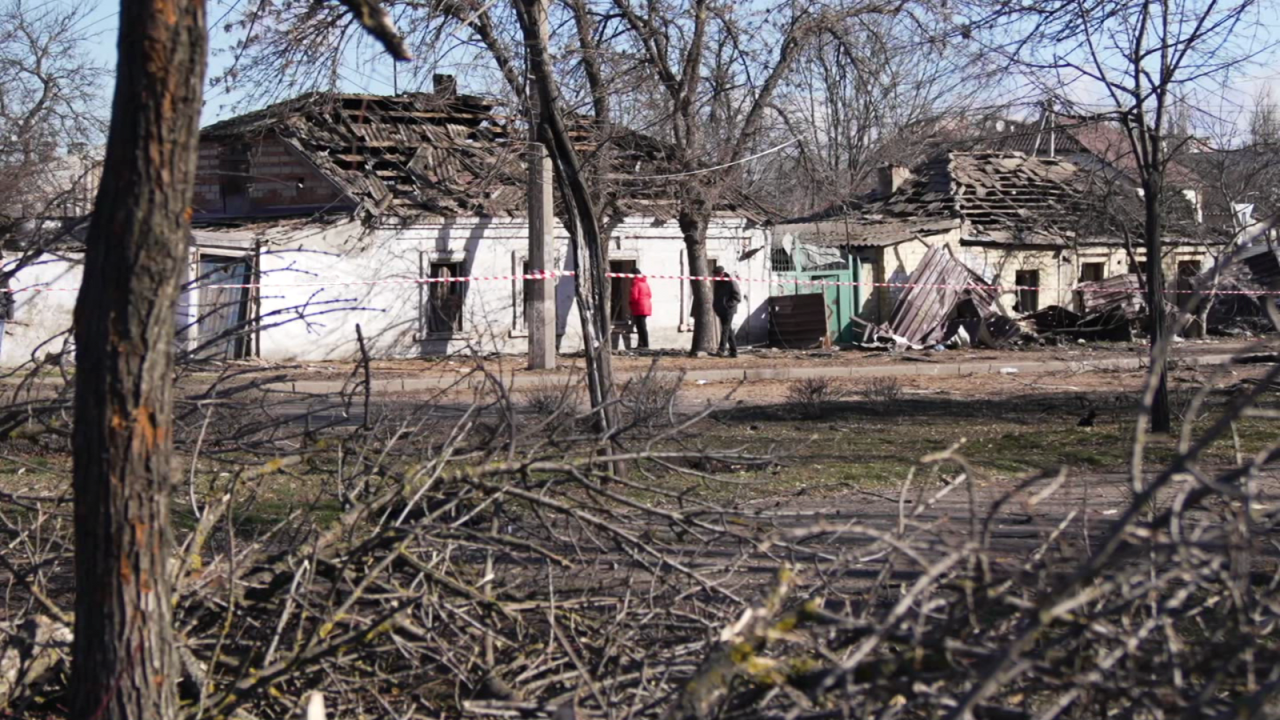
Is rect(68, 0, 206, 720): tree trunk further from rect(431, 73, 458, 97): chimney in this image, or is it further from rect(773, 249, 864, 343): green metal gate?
rect(773, 249, 864, 343): green metal gate

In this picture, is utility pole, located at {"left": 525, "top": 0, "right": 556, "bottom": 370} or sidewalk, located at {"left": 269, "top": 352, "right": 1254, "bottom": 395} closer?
sidewalk, located at {"left": 269, "top": 352, "right": 1254, "bottom": 395}

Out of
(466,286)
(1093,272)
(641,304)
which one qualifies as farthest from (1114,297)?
(466,286)

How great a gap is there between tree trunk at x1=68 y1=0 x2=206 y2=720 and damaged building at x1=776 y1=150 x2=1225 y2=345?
23.4m

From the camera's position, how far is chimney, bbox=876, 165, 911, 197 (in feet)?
108

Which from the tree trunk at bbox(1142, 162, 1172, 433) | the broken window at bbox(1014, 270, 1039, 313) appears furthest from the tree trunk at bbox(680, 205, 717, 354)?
the tree trunk at bbox(1142, 162, 1172, 433)

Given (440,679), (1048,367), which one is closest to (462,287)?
(1048,367)

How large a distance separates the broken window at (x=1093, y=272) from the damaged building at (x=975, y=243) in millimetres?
24

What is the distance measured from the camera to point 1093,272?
103 ft

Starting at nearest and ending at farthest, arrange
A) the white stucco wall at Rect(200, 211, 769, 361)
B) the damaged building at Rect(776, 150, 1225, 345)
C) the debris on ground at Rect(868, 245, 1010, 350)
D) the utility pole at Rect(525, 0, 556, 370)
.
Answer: the utility pole at Rect(525, 0, 556, 370) < the white stucco wall at Rect(200, 211, 769, 361) < the debris on ground at Rect(868, 245, 1010, 350) < the damaged building at Rect(776, 150, 1225, 345)

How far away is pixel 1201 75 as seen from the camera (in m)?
10.4

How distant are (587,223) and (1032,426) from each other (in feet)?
19.5

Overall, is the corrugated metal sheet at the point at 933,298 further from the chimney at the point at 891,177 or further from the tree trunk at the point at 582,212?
the tree trunk at the point at 582,212

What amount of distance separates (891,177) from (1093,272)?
5.42 m

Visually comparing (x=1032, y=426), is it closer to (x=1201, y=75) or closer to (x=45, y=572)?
(x=1201, y=75)
